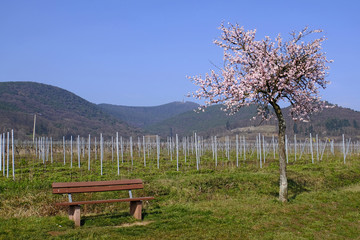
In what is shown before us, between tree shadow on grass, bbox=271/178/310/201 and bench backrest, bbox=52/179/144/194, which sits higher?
bench backrest, bbox=52/179/144/194

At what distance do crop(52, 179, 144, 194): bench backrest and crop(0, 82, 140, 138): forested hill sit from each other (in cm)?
9548

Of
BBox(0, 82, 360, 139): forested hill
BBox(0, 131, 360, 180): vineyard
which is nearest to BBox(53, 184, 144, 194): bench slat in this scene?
BBox(0, 131, 360, 180): vineyard

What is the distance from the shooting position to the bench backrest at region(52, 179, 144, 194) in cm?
986

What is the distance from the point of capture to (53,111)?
499 ft

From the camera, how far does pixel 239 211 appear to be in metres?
11.0

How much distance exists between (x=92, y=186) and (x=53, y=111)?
148 metres

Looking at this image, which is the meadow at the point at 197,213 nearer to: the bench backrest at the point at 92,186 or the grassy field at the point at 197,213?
the grassy field at the point at 197,213

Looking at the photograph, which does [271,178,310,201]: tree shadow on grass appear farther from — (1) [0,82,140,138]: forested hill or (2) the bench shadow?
(1) [0,82,140,138]: forested hill

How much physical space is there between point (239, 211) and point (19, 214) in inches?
222

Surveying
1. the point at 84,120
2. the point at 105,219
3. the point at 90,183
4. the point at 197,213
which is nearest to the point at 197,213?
the point at 197,213

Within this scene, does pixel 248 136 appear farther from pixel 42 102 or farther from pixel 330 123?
pixel 42 102

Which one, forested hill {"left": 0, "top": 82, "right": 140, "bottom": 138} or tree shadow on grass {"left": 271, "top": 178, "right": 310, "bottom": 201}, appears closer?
tree shadow on grass {"left": 271, "top": 178, "right": 310, "bottom": 201}

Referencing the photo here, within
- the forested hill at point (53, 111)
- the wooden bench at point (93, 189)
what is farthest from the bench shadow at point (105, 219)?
the forested hill at point (53, 111)

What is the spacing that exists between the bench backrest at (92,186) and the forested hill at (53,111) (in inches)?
3759
